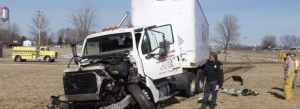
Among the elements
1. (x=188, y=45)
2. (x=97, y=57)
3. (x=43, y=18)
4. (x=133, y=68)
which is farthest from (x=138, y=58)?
(x=43, y=18)

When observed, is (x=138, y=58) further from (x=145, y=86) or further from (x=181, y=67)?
(x=181, y=67)

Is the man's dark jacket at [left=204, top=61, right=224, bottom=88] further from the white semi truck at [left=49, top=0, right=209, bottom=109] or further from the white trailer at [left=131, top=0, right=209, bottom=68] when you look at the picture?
the white trailer at [left=131, top=0, right=209, bottom=68]

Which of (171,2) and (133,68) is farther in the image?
(171,2)

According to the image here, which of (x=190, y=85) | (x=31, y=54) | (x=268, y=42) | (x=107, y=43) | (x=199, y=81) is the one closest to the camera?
(x=107, y=43)

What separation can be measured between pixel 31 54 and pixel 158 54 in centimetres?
3867

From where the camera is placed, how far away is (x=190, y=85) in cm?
1413

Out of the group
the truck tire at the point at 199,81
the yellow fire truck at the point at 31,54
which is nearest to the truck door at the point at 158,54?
the truck tire at the point at 199,81

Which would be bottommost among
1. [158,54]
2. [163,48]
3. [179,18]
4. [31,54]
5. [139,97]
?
[139,97]

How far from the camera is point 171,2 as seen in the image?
46.1 feet

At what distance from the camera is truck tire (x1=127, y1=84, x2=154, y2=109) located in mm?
9430

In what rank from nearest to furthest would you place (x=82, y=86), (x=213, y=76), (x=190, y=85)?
1. (x=82, y=86)
2. (x=213, y=76)
3. (x=190, y=85)

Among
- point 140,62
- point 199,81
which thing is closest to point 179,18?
point 199,81

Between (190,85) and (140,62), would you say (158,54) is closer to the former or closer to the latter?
(140,62)

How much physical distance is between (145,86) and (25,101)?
15.0 ft
